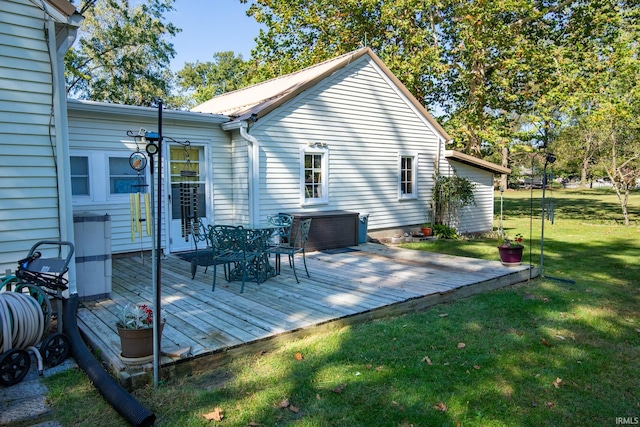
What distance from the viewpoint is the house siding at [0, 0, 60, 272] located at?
4.41 meters

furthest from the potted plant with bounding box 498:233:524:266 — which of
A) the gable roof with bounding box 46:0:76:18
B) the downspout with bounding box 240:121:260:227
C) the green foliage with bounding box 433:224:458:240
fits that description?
the gable roof with bounding box 46:0:76:18

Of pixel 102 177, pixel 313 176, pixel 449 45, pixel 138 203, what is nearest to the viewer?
pixel 138 203

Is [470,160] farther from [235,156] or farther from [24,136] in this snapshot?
[24,136]

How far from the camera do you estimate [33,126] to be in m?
4.55

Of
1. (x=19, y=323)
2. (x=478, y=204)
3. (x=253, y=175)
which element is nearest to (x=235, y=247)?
(x=19, y=323)

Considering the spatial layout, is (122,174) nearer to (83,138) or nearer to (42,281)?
(83,138)

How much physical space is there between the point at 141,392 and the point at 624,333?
4.66 m

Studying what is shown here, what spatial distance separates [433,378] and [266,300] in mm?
2293

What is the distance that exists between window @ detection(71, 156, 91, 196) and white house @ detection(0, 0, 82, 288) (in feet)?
8.69

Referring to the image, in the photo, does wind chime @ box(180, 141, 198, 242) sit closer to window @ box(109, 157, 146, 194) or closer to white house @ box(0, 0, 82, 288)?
window @ box(109, 157, 146, 194)

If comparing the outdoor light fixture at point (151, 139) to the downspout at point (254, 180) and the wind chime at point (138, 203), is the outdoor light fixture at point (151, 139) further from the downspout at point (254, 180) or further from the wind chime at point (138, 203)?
the downspout at point (254, 180)

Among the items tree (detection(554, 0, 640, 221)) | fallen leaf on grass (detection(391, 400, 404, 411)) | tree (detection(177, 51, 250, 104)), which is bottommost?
fallen leaf on grass (detection(391, 400, 404, 411))

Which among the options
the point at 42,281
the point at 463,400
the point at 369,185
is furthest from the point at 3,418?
the point at 369,185

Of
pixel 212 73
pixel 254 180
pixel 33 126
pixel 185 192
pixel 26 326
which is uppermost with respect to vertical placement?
→ pixel 212 73
